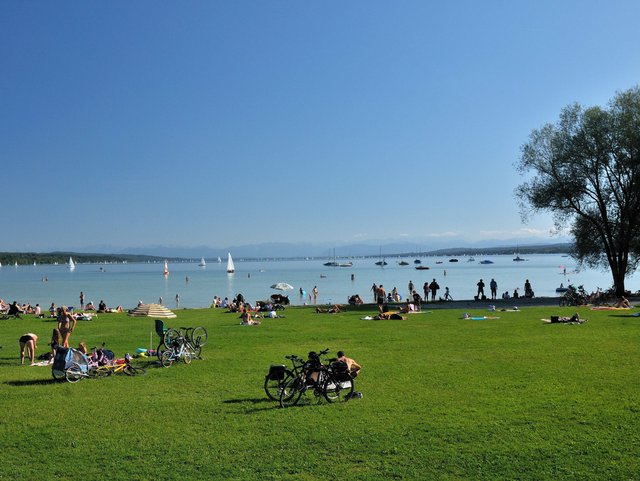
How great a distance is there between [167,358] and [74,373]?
10.1ft

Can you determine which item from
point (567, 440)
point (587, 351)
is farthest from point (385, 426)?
point (587, 351)

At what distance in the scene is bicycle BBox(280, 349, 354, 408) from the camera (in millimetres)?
13367

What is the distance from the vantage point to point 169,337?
64.4 ft

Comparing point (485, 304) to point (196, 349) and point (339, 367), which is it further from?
point (339, 367)

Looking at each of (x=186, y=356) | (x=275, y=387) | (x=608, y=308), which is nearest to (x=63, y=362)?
(x=186, y=356)

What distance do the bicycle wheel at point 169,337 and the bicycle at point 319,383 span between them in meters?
6.73

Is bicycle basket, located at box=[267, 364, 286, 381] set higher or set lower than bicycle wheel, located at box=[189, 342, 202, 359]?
higher

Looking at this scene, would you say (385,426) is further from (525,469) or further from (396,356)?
(396,356)

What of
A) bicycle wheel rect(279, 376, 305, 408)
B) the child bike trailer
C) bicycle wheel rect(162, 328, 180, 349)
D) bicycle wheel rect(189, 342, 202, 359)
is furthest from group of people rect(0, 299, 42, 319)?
bicycle wheel rect(279, 376, 305, 408)

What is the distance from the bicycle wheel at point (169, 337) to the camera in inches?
746

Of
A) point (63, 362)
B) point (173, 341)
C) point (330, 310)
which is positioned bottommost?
point (330, 310)

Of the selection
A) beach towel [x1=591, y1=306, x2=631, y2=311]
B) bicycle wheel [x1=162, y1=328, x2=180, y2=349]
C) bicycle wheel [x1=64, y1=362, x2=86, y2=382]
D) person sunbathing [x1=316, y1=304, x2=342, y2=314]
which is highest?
bicycle wheel [x1=162, y1=328, x2=180, y2=349]

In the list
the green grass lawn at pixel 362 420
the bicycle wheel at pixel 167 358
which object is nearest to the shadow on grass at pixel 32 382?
the green grass lawn at pixel 362 420

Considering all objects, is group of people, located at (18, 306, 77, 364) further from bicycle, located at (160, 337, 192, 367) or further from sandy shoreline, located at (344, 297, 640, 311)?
sandy shoreline, located at (344, 297, 640, 311)
